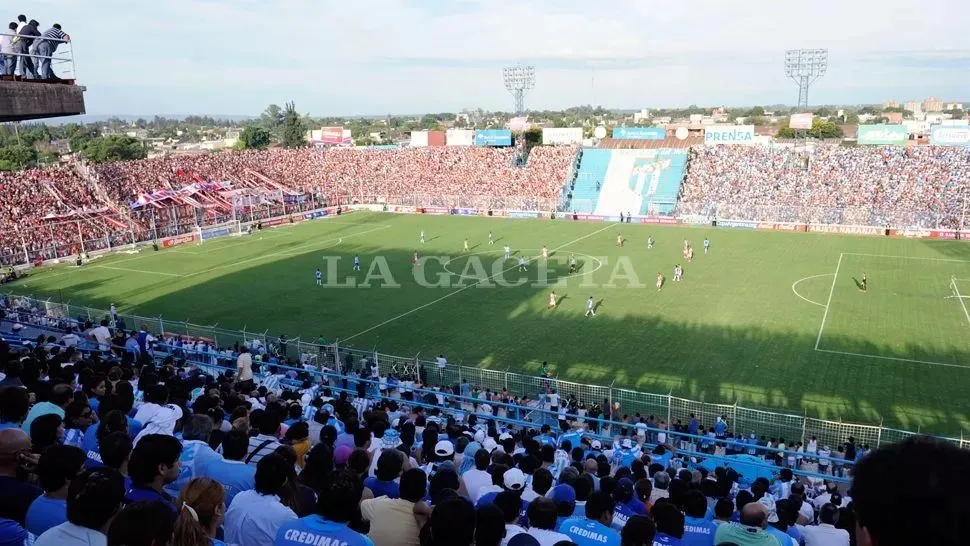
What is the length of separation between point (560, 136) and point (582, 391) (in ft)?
199

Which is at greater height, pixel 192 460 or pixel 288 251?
pixel 192 460

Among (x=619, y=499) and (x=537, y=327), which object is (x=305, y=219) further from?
(x=619, y=499)

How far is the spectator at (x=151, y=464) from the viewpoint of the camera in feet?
17.6

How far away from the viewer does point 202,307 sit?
109 ft

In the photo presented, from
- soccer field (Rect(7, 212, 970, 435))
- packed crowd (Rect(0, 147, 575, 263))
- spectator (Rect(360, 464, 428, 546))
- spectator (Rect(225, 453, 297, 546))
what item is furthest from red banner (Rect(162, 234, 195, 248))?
spectator (Rect(360, 464, 428, 546))

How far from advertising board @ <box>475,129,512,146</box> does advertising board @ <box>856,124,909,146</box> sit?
35386 mm

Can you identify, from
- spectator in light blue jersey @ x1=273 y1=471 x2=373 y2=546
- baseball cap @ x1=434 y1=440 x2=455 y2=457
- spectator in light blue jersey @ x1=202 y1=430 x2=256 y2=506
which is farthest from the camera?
baseball cap @ x1=434 y1=440 x2=455 y2=457

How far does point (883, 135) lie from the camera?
2382 inches

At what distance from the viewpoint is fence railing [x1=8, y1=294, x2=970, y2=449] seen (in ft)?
57.8

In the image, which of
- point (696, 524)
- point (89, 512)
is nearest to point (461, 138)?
point (696, 524)

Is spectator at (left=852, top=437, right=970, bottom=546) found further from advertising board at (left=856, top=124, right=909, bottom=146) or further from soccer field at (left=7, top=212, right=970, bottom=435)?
advertising board at (left=856, top=124, right=909, bottom=146)

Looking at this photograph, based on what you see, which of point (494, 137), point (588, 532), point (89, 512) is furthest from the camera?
point (494, 137)

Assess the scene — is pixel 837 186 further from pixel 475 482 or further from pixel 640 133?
pixel 475 482

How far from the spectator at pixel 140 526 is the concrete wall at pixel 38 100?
1136 cm
